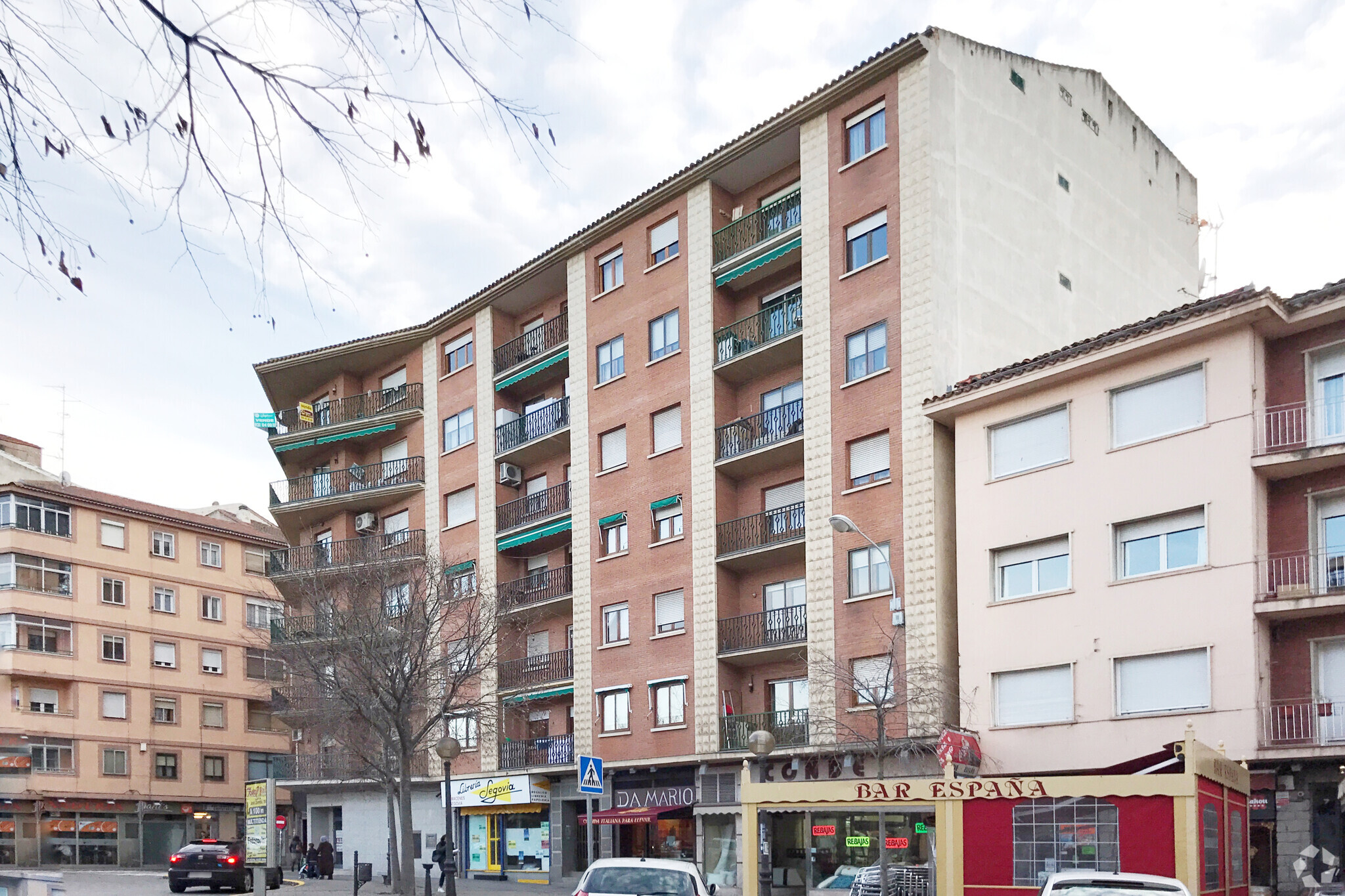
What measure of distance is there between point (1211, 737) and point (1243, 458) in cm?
495

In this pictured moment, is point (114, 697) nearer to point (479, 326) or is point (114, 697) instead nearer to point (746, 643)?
point (479, 326)

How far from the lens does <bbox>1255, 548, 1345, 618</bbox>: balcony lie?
23953 millimetres

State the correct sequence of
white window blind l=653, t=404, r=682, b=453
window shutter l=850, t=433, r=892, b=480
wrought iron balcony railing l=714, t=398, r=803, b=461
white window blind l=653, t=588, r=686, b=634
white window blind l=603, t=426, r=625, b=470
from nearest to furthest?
window shutter l=850, t=433, r=892, b=480 < wrought iron balcony railing l=714, t=398, r=803, b=461 < white window blind l=653, t=588, r=686, b=634 < white window blind l=653, t=404, r=682, b=453 < white window blind l=603, t=426, r=625, b=470

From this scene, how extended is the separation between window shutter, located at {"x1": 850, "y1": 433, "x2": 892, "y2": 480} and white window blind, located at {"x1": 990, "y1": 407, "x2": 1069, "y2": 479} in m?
2.77

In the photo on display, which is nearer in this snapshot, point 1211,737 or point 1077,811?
point 1077,811

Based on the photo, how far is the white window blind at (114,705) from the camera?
59250 millimetres

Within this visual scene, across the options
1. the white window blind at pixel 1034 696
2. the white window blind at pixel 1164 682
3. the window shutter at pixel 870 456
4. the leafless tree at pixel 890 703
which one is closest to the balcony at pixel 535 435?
the window shutter at pixel 870 456

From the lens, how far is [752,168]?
1459 inches

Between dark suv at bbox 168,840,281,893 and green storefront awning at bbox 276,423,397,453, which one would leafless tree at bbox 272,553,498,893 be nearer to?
dark suv at bbox 168,840,281,893

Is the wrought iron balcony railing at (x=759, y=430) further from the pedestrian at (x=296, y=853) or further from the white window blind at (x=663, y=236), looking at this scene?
the pedestrian at (x=296, y=853)

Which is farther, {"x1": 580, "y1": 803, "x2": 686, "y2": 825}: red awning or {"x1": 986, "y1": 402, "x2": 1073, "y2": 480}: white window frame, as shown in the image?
{"x1": 580, "y1": 803, "x2": 686, "y2": 825}: red awning

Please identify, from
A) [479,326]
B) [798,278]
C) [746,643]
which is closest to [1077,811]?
[746,643]

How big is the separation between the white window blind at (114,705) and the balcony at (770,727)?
3506 centimetres

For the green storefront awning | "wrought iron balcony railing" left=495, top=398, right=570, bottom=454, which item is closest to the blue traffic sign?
"wrought iron balcony railing" left=495, top=398, right=570, bottom=454
